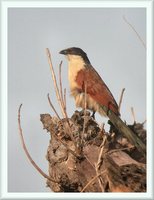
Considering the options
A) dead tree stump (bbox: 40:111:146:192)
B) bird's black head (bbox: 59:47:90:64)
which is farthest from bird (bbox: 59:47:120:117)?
dead tree stump (bbox: 40:111:146:192)

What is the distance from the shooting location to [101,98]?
584 cm

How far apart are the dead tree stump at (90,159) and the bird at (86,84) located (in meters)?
1.18

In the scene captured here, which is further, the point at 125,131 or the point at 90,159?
the point at 125,131

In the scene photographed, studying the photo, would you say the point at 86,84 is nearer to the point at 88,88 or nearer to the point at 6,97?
the point at 88,88

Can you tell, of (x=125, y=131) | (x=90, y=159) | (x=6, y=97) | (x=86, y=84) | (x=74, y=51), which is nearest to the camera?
(x=90, y=159)

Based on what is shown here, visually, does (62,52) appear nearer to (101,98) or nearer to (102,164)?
(101,98)

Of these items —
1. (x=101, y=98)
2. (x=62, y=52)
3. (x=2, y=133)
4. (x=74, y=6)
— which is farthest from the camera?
(x=62, y=52)

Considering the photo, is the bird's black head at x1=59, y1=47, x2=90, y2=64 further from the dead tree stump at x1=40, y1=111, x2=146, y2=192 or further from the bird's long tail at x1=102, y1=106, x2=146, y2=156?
the dead tree stump at x1=40, y1=111, x2=146, y2=192

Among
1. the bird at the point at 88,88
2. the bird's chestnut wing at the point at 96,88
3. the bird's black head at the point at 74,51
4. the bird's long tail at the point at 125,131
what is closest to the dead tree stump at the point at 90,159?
the bird's long tail at the point at 125,131

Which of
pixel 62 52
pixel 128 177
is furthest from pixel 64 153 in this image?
pixel 62 52

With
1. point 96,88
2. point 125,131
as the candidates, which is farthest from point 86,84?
point 125,131

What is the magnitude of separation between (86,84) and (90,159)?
2.02 metres

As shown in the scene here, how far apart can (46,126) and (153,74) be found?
46.3 inches

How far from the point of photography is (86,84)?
565 cm
